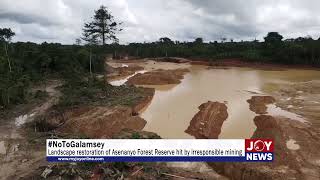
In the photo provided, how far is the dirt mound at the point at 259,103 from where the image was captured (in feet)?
59.6

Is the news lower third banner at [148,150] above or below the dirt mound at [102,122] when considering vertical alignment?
above

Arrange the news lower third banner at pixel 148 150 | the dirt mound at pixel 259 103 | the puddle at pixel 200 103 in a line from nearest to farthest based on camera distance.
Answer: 1. the news lower third banner at pixel 148 150
2. the puddle at pixel 200 103
3. the dirt mound at pixel 259 103

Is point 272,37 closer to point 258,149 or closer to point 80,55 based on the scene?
point 80,55

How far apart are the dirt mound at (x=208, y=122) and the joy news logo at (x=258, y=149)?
13.4ft

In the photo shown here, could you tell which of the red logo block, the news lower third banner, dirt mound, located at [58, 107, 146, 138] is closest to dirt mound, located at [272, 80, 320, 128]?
the red logo block

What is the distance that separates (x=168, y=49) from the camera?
200ft

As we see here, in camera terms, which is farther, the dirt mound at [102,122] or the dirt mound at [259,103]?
the dirt mound at [259,103]

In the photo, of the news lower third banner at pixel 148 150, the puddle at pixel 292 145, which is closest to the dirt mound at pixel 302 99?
the puddle at pixel 292 145

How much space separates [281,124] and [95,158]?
334 inches

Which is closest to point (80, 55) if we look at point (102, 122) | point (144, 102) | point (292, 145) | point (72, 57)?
point (72, 57)

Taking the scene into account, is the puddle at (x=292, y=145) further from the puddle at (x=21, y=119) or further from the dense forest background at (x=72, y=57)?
the dense forest background at (x=72, y=57)

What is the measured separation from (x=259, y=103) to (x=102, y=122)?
9.83m

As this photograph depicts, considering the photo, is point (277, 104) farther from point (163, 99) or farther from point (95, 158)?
point (95, 158)

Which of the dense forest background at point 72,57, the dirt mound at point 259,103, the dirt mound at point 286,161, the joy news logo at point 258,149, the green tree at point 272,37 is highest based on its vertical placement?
the green tree at point 272,37
